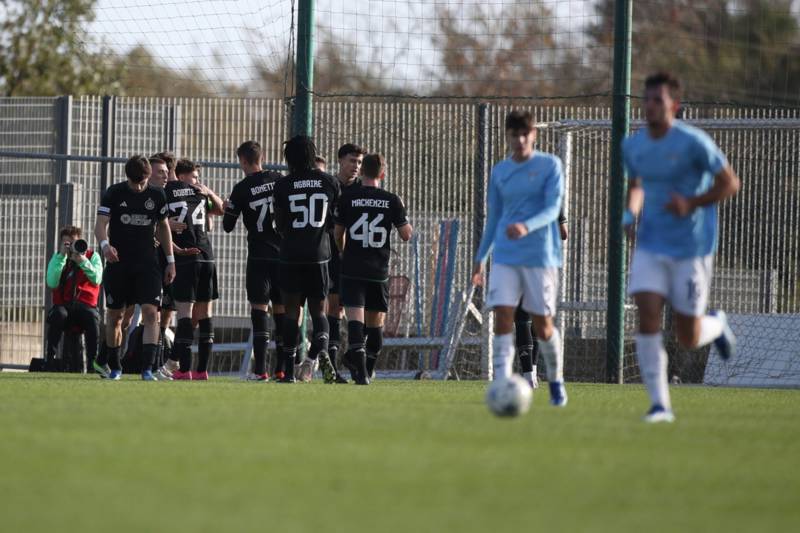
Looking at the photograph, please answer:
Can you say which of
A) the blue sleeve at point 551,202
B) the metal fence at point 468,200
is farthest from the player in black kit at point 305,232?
the metal fence at point 468,200

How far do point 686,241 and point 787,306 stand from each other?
29.6ft

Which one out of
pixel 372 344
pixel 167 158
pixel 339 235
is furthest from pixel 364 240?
pixel 167 158

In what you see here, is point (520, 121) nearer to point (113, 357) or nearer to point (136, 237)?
point (136, 237)

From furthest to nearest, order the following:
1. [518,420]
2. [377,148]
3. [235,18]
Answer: [377,148]
[235,18]
[518,420]

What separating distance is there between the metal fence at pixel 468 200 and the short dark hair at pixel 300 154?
3.74 meters

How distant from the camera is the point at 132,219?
542 inches

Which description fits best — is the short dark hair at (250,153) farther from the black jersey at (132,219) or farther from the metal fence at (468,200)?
the metal fence at (468,200)

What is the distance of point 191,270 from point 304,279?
1575 millimetres

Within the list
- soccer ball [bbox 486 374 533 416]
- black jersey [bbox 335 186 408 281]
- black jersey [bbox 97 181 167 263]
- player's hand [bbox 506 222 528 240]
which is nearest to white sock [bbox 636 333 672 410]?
soccer ball [bbox 486 374 533 416]

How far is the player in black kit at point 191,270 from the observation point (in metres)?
14.7

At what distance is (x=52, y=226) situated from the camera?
19250mm

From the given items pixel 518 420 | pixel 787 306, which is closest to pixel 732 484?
pixel 518 420

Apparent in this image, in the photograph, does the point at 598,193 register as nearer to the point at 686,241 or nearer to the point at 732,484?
the point at 686,241

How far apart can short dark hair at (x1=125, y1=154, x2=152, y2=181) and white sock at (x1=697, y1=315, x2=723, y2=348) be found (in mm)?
6057
